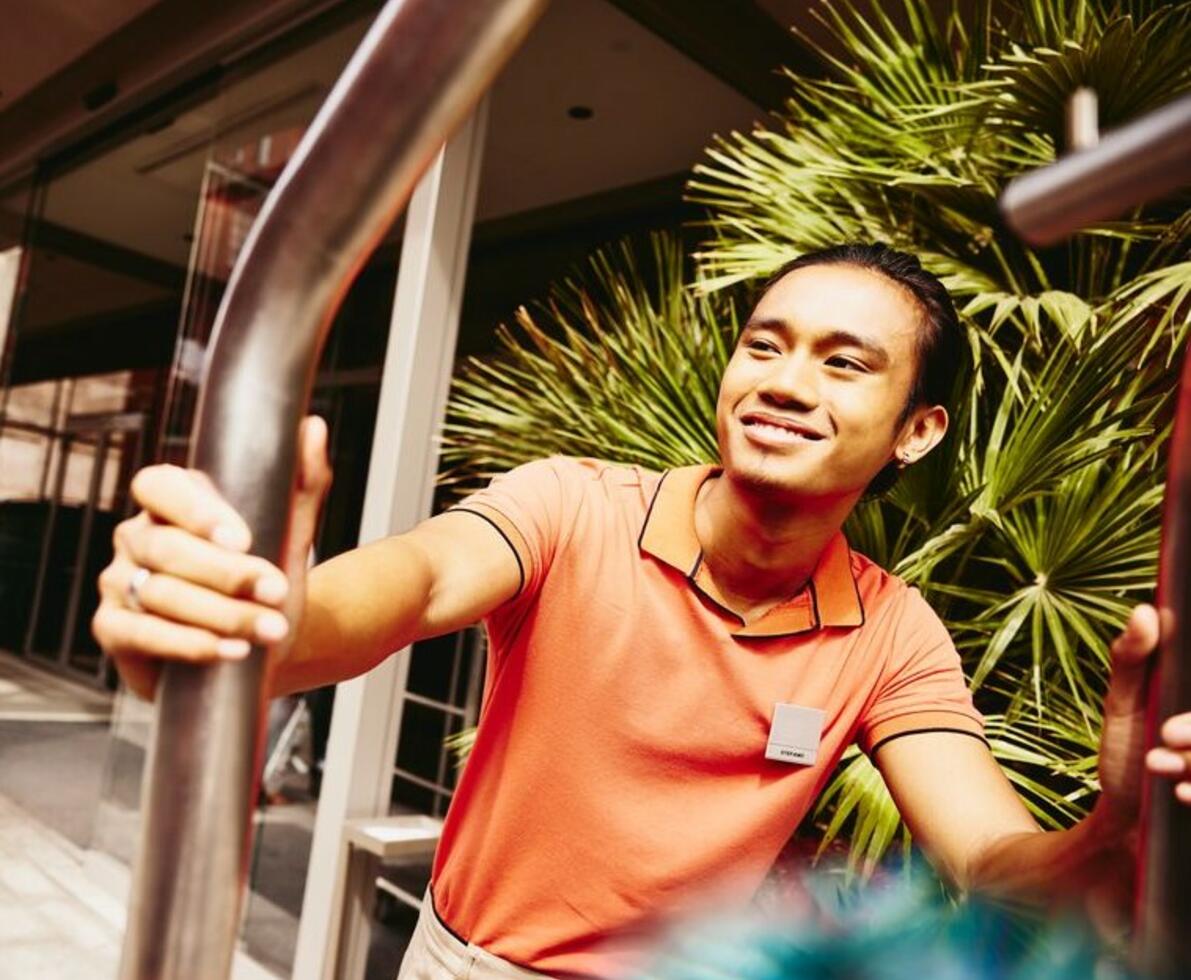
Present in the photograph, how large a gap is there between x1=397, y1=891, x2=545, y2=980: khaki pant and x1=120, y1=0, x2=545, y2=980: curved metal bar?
35.6 inches

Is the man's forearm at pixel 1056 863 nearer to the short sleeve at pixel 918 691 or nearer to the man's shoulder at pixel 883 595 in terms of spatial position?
the short sleeve at pixel 918 691

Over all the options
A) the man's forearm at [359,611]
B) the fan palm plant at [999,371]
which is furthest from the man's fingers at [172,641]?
the fan palm plant at [999,371]

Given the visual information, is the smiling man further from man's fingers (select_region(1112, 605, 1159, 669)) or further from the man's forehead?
man's fingers (select_region(1112, 605, 1159, 669))

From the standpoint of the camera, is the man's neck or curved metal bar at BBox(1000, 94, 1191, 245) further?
the man's neck

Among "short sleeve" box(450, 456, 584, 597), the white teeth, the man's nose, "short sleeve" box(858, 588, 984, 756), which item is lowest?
"short sleeve" box(858, 588, 984, 756)

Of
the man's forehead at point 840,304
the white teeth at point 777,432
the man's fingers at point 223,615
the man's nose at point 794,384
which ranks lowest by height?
the man's fingers at point 223,615

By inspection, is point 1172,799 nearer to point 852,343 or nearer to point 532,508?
point 532,508

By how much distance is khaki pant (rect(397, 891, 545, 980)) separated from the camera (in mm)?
1042

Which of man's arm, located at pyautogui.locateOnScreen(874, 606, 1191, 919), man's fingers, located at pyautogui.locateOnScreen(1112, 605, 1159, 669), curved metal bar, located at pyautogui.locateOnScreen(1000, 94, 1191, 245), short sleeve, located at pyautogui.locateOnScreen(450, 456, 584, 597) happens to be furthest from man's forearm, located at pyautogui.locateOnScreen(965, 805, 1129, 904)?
short sleeve, located at pyautogui.locateOnScreen(450, 456, 584, 597)

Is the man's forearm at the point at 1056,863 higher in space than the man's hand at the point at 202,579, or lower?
lower

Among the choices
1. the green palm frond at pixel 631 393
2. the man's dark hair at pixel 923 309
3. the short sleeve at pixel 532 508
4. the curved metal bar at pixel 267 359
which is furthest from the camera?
the green palm frond at pixel 631 393

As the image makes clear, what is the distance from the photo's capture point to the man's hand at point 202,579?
240mm

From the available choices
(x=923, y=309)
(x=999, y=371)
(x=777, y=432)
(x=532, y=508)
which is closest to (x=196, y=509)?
(x=532, y=508)

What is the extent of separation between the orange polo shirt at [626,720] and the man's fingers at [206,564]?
2.45ft
